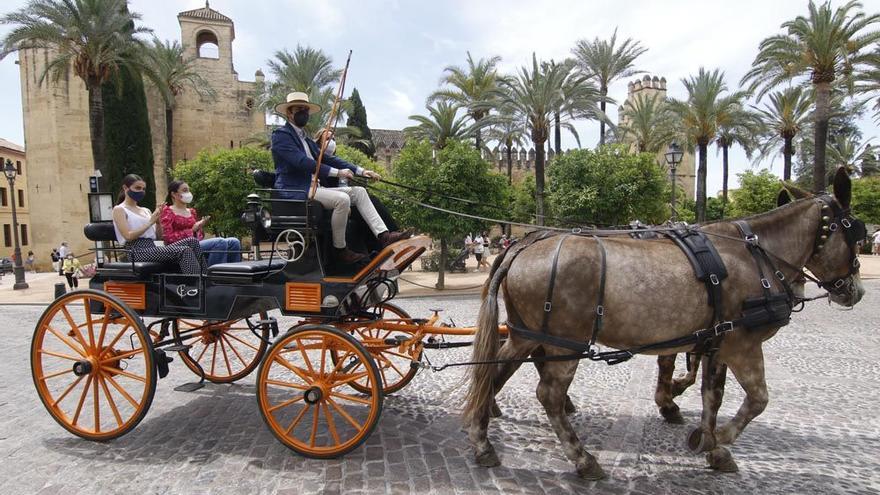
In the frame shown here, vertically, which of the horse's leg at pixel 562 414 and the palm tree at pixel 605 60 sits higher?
the palm tree at pixel 605 60

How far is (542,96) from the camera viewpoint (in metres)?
16.8

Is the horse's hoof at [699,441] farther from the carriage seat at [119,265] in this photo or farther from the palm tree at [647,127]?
the palm tree at [647,127]

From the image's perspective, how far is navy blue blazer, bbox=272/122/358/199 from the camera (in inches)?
160

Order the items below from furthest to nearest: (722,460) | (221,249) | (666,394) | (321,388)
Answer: (221,249) → (666,394) → (321,388) → (722,460)

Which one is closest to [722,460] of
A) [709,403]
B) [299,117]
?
[709,403]

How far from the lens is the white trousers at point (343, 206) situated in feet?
13.0

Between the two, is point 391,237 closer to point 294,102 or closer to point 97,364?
point 294,102

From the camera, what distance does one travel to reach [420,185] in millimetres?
14758

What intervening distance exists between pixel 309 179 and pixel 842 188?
3869mm

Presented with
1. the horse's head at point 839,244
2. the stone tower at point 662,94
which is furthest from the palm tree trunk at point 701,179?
the stone tower at point 662,94

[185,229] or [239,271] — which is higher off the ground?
[185,229]

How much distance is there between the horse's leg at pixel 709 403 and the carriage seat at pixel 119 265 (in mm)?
4190

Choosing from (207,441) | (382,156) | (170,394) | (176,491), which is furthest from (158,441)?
(382,156)

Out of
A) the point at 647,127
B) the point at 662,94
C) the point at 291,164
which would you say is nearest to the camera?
the point at 291,164
